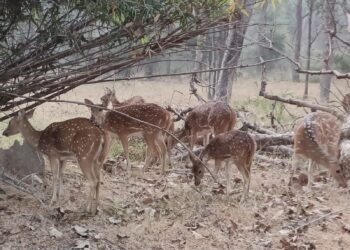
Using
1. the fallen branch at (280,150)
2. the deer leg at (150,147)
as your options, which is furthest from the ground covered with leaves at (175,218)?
the fallen branch at (280,150)

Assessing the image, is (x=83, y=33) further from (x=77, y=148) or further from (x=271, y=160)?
(x=271, y=160)

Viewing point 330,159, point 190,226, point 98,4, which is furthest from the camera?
point 330,159

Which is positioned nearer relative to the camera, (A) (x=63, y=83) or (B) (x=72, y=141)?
(A) (x=63, y=83)

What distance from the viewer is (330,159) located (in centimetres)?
779

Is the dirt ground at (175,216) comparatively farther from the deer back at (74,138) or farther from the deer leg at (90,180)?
the deer back at (74,138)

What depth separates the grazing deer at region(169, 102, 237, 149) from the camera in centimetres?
902

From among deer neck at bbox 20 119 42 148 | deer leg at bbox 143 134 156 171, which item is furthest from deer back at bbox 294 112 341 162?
deer neck at bbox 20 119 42 148

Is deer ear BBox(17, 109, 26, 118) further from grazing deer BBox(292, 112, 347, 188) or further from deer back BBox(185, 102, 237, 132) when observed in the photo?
grazing deer BBox(292, 112, 347, 188)

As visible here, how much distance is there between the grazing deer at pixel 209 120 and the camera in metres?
9.02

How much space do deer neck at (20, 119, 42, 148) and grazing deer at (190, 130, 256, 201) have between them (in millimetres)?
1975

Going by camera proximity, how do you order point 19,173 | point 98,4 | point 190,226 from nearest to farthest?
1. point 98,4
2. point 190,226
3. point 19,173

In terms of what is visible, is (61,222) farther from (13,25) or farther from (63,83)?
(13,25)

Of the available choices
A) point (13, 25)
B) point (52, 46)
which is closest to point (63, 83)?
point (52, 46)

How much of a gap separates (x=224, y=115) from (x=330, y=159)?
188 cm
